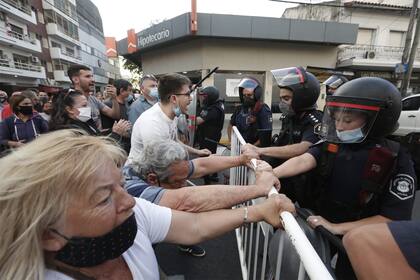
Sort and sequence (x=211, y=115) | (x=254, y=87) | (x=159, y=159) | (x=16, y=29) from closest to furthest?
(x=159, y=159), (x=254, y=87), (x=211, y=115), (x=16, y=29)

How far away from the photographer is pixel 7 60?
21531mm

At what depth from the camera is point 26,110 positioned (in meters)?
3.76

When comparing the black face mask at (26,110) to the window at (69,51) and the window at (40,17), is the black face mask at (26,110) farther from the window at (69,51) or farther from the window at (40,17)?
the window at (69,51)

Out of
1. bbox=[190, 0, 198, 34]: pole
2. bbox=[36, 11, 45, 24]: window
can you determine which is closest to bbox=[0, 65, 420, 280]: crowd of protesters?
bbox=[190, 0, 198, 34]: pole

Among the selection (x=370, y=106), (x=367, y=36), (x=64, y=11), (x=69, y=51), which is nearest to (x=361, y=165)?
(x=370, y=106)

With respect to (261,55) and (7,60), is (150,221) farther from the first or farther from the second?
(7,60)

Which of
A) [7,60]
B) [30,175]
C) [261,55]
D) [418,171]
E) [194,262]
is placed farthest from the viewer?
[7,60]

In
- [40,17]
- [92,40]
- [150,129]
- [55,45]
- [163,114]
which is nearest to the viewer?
[150,129]

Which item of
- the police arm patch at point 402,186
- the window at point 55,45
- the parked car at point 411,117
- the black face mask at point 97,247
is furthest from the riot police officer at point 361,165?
the window at point 55,45

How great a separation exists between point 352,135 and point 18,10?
96.2ft

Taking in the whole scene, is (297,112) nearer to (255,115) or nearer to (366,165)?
(366,165)

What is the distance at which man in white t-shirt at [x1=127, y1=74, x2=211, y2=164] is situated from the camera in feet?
7.50

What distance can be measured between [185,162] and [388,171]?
47.7 inches

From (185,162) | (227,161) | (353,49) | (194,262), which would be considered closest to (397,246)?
(185,162)
